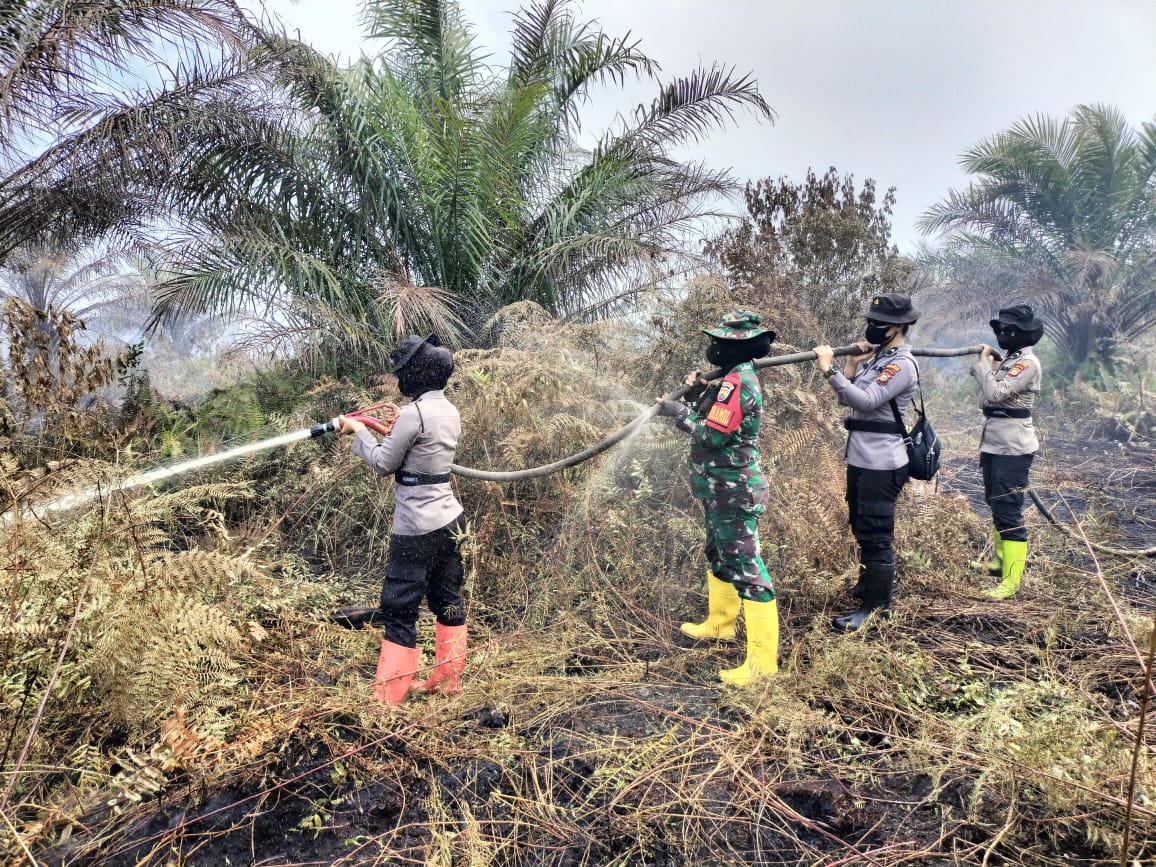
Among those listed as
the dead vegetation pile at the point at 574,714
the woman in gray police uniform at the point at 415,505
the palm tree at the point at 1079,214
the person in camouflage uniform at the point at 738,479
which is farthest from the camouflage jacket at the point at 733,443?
the palm tree at the point at 1079,214

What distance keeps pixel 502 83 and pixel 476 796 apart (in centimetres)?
868

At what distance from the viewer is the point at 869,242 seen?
28.2ft

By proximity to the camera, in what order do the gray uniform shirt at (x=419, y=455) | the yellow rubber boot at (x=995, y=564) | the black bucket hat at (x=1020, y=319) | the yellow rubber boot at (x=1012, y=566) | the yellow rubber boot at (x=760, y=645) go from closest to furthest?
the gray uniform shirt at (x=419, y=455)
the yellow rubber boot at (x=760, y=645)
the yellow rubber boot at (x=1012, y=566)
the black bucket hat at (x=1020, y=319)
the yellow rubber boot at (x=995, y=564)

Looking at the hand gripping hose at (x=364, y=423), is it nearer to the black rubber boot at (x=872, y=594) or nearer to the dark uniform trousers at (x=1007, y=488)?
the black rubber boot at (x=872, y=594)

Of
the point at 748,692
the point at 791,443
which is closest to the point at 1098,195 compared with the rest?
the point at 791,443

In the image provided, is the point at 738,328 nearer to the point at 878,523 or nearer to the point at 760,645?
the point at 878,523

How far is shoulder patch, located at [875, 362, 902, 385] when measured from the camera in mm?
3794

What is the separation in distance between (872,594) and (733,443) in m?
1.30

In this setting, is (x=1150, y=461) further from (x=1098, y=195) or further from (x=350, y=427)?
(x=350, y=427)

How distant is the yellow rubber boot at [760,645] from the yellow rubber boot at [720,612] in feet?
1.30

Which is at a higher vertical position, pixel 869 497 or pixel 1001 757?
pixel 869 497

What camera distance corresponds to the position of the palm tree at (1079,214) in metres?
13.6

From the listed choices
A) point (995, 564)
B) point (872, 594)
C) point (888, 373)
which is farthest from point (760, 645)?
point (995, 564)

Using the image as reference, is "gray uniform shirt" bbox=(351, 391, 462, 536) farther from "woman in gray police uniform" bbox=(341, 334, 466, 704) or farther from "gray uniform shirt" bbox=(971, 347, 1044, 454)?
"gray uniform shirt" bbox=(971, 347, 1044, 454)
